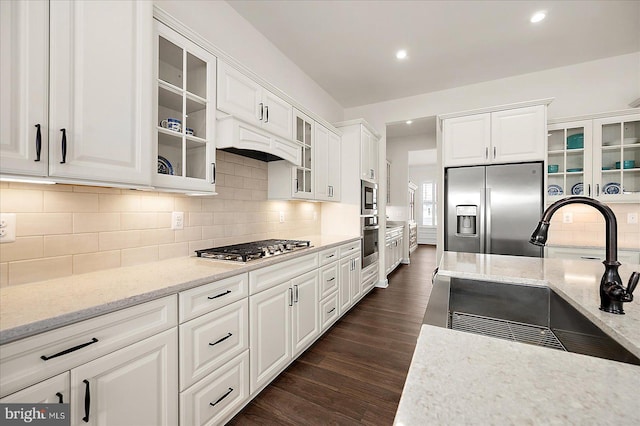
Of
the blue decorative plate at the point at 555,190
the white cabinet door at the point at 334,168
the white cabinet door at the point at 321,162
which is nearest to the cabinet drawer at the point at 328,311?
the white cabinet door at the point at 321,162

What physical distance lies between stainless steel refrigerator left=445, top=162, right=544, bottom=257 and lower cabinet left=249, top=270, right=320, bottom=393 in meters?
2.05

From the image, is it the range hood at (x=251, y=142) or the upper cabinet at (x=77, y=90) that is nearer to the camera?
the upper cabinet at (x=77, y=90)

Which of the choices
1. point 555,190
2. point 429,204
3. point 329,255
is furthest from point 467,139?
point 429,204

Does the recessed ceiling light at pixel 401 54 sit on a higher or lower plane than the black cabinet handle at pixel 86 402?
higher

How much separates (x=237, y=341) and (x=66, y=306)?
0.89 metres

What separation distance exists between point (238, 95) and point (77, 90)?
3.39 ft

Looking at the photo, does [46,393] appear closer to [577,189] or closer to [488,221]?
[488,221]

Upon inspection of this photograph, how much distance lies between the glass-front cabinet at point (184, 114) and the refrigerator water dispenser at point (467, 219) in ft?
9.55

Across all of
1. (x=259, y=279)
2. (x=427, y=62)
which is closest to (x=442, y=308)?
(x=259, y=279)

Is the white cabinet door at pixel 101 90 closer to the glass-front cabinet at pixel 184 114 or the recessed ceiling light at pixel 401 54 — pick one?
the glass-front cabinet at pixel 184 114

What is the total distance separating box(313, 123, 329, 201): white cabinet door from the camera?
3.19 metres

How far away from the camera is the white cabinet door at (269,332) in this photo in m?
1.74

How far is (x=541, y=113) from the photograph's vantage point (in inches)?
120

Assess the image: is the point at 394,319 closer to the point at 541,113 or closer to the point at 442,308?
the point at 442,308
